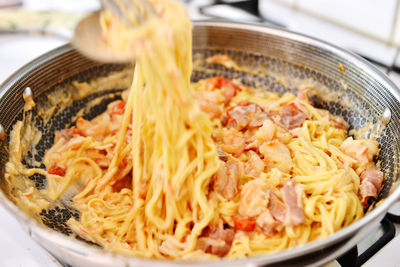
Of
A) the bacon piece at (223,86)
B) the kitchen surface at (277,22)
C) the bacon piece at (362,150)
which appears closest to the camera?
the bacon piece at (362,150)

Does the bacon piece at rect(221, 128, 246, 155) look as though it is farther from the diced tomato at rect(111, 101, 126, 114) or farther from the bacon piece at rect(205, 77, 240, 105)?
the diced tomato at rect(111, 101, 126, 114)

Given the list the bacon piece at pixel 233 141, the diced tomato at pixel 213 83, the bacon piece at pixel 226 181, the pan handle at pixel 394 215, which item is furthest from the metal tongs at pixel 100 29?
the pan handle at pixel 394 215

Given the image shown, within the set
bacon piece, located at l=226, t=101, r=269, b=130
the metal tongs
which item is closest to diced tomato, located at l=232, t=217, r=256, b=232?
bacon piece, located at l=226, t=101, r=269, b=130

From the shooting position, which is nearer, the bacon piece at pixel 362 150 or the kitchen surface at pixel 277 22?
the bacon piece at pixel 362 150

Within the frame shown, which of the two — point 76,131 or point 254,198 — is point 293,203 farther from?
point 76,131

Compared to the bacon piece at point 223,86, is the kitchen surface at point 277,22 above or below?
above

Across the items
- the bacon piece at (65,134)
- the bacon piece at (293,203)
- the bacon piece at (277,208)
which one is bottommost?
the bacon piece at (65,134)

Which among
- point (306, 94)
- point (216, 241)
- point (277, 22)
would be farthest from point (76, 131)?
point (277, 22)

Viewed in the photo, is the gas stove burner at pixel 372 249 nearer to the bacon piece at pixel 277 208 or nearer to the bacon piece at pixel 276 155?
the bacon piece at pixel 277 208
